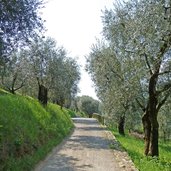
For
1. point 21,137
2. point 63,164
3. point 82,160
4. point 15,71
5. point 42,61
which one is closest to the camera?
point 63,164

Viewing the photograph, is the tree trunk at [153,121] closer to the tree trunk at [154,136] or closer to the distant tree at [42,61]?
the tree trunk at [154,136]

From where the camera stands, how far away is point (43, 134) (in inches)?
915

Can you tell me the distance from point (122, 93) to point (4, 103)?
731 cm

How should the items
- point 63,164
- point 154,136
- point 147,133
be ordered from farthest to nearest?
Answer: 1. point 147,133
2. point 154,136
3. point 63,164

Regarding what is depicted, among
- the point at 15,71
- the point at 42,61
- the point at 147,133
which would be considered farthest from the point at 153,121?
the point at 42,61

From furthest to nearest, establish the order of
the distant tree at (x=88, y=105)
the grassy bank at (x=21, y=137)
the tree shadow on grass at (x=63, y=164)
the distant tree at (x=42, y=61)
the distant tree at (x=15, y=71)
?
the distant tree at (x=88, y=105) < the distant tree at (x=42, y=61) < the distant tree at (x=15, y=71) < the tree shadow on grass at (x=63, y=164) < the grassy bank at (x=21, y=137)

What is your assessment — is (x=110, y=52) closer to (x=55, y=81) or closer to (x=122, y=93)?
(x=122, y=93)

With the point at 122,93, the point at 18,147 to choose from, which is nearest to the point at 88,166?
the point at 18,147

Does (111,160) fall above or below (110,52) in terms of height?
below

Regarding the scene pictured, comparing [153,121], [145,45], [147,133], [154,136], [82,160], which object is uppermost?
[145,45]

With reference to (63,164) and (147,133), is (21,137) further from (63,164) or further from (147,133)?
(147,133)

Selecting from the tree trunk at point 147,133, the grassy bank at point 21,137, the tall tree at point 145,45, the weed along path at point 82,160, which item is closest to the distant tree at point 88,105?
the tall tree at point 145,45

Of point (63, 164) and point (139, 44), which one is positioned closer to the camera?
point (63, 164)

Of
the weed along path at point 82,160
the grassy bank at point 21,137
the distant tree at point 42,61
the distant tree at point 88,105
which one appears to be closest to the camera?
the grassy bank at point 21,137
